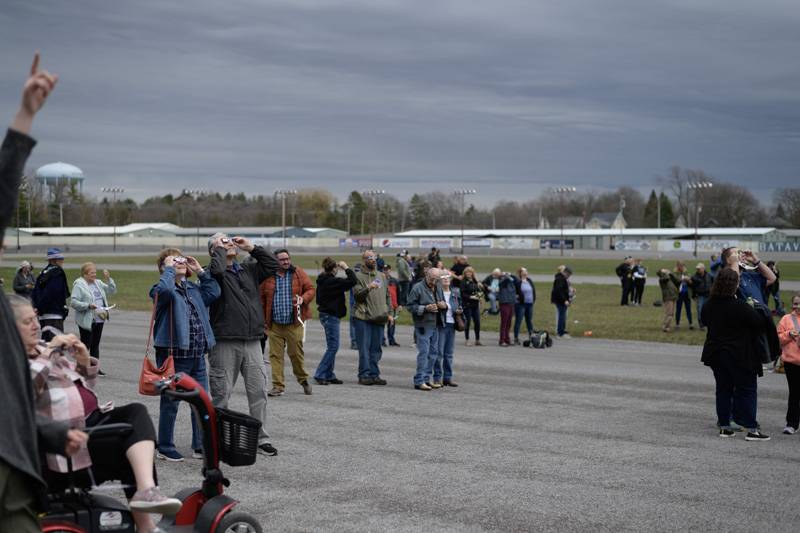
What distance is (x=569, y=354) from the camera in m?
21.5

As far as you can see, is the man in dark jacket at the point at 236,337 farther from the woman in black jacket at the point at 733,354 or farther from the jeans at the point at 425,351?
the woman in black jacket at the point at 733,354

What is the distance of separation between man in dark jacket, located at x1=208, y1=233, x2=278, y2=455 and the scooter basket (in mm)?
3965

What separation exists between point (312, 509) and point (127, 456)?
8.99ft

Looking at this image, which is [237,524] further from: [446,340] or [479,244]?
[479,244]

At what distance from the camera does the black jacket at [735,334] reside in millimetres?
11508

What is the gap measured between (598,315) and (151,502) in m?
29.0

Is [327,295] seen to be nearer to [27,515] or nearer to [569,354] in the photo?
[569,354]

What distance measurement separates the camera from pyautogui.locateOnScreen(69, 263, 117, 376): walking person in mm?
16312

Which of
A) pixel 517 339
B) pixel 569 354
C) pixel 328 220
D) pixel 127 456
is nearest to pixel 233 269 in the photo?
pixel 127 456

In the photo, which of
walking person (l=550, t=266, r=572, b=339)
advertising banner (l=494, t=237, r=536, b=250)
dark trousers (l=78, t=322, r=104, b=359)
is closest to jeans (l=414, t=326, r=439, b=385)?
dark trousers (l=78, t=322, r=104, b=359)

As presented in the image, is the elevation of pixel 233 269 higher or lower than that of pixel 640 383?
higher

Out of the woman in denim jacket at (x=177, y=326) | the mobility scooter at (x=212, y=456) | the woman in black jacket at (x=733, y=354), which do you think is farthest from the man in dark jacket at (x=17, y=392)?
the woman in black jacket at (x=733, y=354)

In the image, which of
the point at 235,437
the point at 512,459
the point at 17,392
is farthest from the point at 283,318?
the point at 17,392

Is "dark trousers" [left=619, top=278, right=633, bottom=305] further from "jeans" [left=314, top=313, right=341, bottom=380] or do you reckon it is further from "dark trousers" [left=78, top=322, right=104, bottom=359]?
"dark trousers" [left=78, top=322, right=104, bottom=359]
